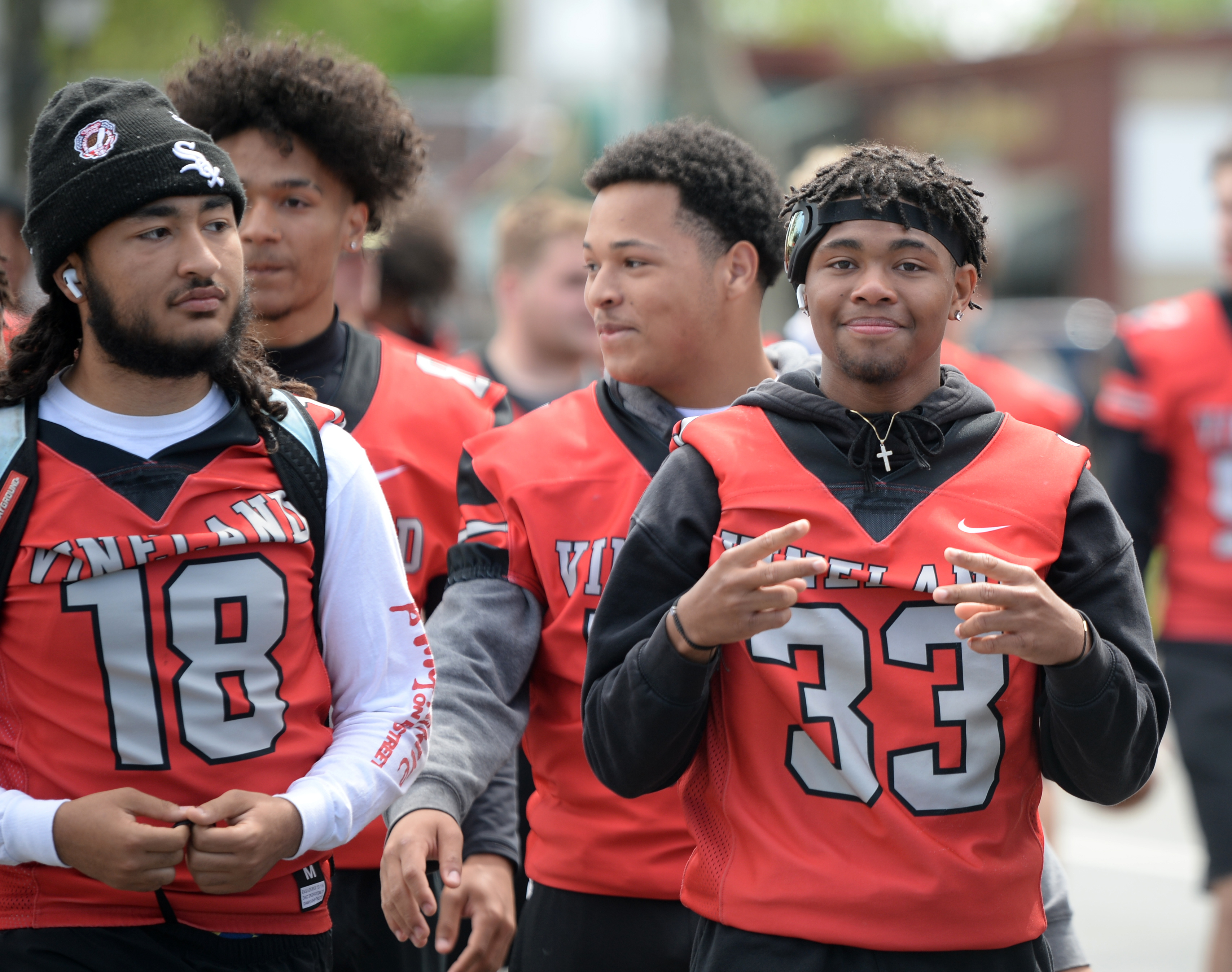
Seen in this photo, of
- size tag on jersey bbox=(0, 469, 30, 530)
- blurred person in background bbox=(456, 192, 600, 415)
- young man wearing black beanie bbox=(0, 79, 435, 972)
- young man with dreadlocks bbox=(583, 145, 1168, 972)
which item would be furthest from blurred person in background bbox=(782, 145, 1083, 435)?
size tag on jersey bbox=(0, 469, 30, 530)

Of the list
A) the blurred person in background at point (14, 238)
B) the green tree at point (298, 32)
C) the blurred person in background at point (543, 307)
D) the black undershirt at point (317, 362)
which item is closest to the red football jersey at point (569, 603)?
the black undershirt at point (317, 362)

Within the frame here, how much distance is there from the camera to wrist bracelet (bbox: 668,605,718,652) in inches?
95.3

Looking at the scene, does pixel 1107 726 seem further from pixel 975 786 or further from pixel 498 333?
pixel 498 333

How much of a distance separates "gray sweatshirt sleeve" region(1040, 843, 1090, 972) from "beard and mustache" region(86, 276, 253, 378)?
5.90 feet

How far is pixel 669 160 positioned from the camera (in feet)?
11.1

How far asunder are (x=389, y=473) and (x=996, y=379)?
330 cm

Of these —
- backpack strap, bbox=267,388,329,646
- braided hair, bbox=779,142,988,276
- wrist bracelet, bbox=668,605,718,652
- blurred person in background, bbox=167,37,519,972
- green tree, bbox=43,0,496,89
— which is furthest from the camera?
green tree, bbox=43,0,496,89

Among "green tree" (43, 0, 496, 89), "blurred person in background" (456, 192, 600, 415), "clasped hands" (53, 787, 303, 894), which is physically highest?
"green tree" (43, 0, 496, 89)

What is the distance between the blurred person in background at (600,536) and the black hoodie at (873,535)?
1.57 ft

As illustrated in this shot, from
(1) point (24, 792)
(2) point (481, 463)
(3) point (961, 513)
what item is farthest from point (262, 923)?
(3) point (961, 513)

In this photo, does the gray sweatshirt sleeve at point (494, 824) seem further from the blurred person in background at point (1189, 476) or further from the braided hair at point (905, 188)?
the blurred person in background at point (1189, 476)

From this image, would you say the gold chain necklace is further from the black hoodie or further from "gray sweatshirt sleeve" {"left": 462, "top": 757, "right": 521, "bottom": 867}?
"gray sweatshirt sleeve" {"left": 462, "top": 757, "right": 521, "bottom": 867}

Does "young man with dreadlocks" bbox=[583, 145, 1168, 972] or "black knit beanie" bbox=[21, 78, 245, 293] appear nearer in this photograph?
"young man with dreadlocks" bbox=[583, 145, 1168, 972]

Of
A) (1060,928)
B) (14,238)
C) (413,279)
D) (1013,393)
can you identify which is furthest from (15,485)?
(413,279)
